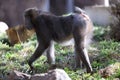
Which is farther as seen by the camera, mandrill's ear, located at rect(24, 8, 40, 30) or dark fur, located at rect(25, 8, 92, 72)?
mandrill's ear, located at rect(24, 8, 40, 30)

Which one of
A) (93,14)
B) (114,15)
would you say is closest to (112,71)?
(114,15)

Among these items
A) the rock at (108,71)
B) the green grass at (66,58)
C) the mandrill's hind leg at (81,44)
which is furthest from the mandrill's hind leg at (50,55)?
the rock at (108,71)

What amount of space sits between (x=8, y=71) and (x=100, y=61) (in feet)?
6.94

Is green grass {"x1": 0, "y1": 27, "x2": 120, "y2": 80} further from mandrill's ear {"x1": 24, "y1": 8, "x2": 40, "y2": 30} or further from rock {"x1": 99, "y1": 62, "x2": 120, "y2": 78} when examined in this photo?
mandrill's ear {"x1": 24, "y1": 8, "x2": 40, "y2": 30}

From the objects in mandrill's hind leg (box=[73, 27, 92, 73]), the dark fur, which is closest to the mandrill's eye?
the dark fur

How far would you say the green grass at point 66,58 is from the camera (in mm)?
7262

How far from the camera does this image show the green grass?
23.8ft

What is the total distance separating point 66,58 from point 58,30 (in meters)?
1.37

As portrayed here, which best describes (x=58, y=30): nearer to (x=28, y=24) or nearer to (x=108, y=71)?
(x=28, y=24)

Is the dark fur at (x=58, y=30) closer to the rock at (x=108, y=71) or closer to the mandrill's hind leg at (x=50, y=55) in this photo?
the mandrill's hind leg at (x=50, y=55)

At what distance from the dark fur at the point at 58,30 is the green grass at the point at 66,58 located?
30 cm

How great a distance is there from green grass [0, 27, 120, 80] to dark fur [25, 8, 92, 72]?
0.97ft

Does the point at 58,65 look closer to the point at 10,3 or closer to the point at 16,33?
the point at 16,33

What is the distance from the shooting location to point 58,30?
24.9 feet
